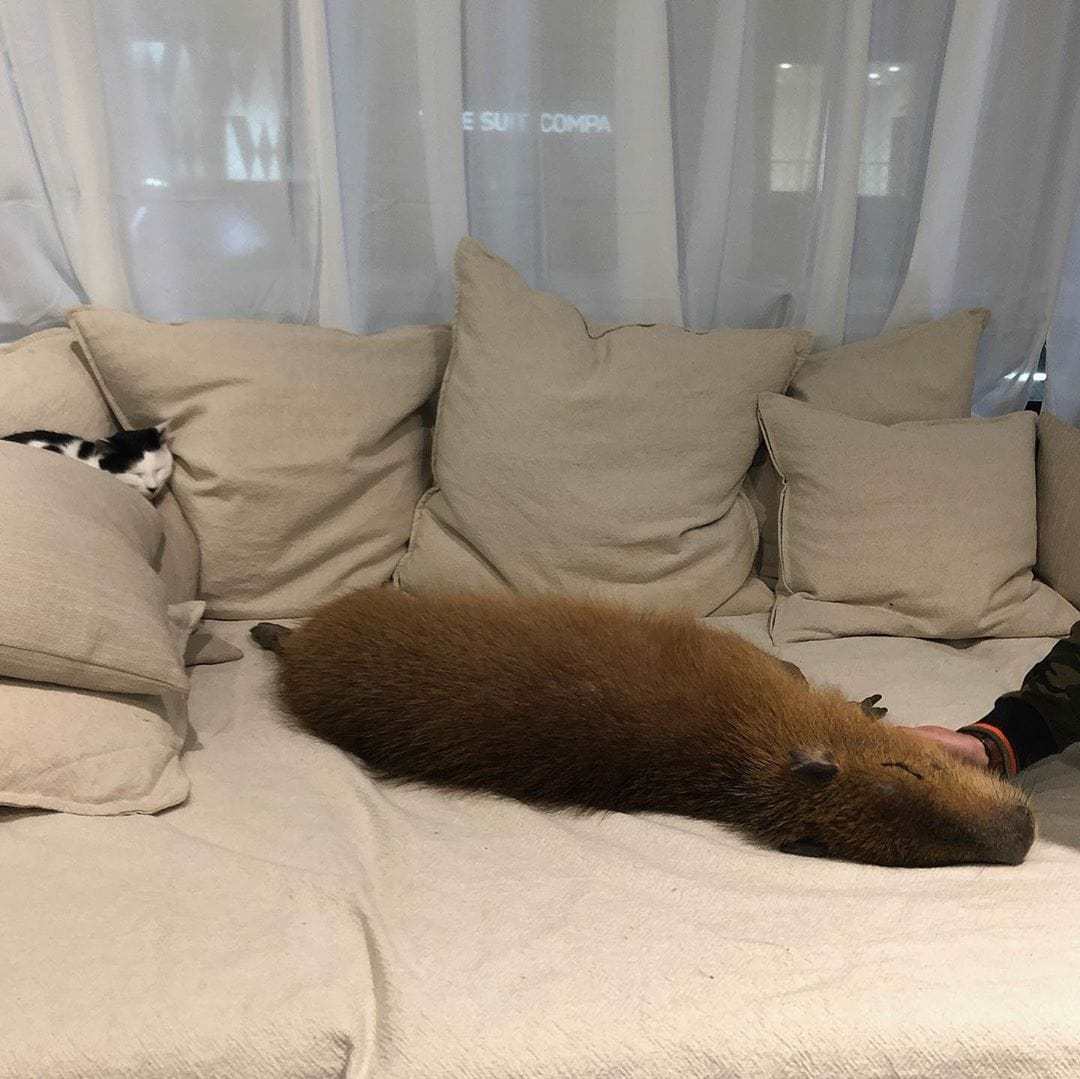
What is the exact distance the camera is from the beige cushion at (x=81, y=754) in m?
1.33

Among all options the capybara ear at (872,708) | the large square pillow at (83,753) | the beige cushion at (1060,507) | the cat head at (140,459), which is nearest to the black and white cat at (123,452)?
the cat head at (140,459)

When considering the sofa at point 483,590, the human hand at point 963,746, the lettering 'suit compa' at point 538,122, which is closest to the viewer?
the sofa at point 483,590

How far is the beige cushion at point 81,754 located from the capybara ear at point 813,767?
0.78 meters

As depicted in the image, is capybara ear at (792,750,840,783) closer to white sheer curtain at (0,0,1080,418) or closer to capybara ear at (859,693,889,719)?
capybara ear at (859,693,889,719)

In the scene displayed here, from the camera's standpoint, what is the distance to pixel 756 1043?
1096 mm

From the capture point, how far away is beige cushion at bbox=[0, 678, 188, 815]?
1325mm

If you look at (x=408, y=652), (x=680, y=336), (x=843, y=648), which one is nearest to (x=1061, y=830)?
(x=843, y=648)

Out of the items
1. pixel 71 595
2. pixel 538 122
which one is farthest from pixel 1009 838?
pixel 538 122

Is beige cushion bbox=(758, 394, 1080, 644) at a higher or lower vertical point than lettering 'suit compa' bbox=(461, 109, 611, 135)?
lower

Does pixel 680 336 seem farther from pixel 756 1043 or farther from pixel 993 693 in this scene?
pixel 756 1043

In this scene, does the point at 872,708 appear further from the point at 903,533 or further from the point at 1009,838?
the point at 903,533

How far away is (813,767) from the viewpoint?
1363mm

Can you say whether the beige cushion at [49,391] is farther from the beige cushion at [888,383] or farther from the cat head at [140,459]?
the beige cushion at [888,383]

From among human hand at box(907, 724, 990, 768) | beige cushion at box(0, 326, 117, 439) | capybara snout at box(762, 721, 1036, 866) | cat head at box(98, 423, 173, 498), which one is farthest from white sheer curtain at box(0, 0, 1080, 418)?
capybara snout at box(762, 721, 1036, 866)
